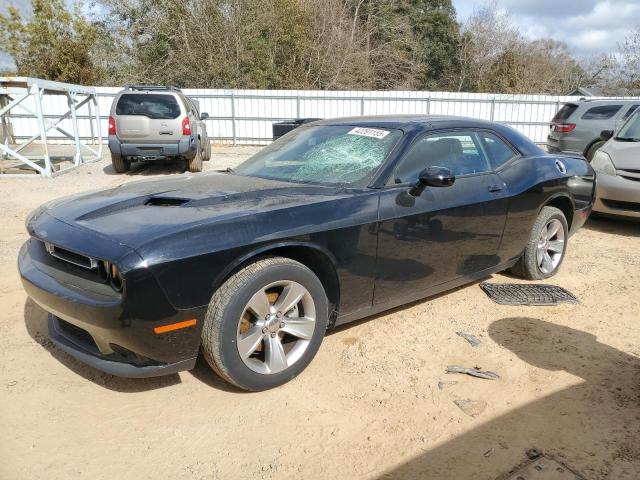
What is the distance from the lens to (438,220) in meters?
3.47

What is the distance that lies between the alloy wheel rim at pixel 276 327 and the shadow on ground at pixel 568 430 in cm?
91

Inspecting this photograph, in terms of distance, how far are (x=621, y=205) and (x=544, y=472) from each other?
5.32 meters

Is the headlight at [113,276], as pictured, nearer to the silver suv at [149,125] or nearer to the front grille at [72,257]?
the front grille at [72,257]

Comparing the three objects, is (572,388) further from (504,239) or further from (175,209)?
(175,209)

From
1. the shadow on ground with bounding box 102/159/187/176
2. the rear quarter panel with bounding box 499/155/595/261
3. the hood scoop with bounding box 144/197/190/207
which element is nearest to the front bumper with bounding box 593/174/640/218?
the rear quarter panel with bounding box 499/155/595/261

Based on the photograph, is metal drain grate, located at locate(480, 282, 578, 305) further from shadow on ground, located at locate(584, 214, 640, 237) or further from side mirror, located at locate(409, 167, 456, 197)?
shadow on ground, located at locate(584, 214, 640, 237)

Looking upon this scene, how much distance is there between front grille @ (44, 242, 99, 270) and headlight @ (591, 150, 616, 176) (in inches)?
252

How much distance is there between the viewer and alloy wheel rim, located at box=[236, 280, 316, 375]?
2.71 m

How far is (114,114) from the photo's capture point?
416 inches

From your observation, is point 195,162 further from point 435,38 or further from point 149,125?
point 435,38

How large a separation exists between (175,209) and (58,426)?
Result: 127 centimetres

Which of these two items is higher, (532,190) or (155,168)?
(532,190)

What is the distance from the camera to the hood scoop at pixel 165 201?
116 inches

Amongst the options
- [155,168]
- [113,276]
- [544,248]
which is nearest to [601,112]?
[544,248]
